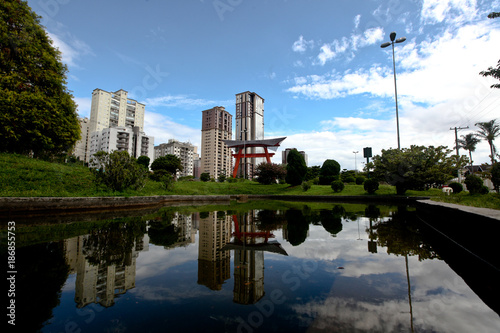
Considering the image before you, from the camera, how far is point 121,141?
207 feet

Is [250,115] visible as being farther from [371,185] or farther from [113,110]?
[371,185]

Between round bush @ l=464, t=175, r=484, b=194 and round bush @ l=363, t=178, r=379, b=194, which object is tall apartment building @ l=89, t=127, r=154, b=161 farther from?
round bush @ l=464, t=175, r=484, b=194

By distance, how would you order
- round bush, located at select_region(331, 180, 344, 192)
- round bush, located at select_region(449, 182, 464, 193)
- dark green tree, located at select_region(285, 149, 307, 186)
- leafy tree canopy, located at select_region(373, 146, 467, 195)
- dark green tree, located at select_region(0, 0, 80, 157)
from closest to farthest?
dark green tree, located at select_region(0, 0, 80, 157) → leafy tree canopy, located at select_region(373, 146, 467, 195) → round bush, located at select_region(449, 182, 464, 193) → round bush, located at select_region(331, 180, 344, 192) → dark green tree, located at select_region(285, 149, 307, 186)

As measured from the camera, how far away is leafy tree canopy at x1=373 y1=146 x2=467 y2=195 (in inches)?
674

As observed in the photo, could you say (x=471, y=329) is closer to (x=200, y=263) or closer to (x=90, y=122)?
(x=200, y=263)

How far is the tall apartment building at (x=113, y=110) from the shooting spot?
2675 inches

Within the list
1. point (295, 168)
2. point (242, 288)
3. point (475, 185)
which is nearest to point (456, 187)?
point (475, 185)

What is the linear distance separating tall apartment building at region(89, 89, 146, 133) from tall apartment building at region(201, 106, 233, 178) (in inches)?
1089

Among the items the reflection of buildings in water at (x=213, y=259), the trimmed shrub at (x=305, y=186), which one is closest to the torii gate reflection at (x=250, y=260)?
the reflection of buildings in water at (x=213, y=259)

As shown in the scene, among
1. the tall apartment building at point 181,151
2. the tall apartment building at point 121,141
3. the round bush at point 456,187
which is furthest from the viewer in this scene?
the tall apartment building at point 181,151

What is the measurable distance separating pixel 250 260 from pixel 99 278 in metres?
1.98

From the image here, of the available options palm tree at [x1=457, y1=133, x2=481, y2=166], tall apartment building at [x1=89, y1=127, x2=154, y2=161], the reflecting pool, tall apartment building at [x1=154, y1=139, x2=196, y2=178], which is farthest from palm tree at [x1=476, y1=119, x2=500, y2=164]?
tall apartment building at [x1=154, y1=139, x2=196, y2=178]

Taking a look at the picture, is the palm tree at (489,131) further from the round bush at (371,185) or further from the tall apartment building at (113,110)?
the tall apartment building at (113,110)

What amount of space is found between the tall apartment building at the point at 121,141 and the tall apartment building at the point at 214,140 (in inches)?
1103
